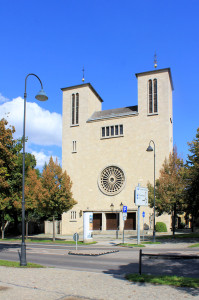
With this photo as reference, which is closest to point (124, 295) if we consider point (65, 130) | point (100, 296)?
point (100, 296)

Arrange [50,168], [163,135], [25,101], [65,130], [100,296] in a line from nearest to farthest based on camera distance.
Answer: [100,296], [25,101], [50,168], [163,135], [65,130]

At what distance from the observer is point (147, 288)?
809cm

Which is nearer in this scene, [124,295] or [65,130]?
[124,295]

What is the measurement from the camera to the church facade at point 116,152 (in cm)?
4269

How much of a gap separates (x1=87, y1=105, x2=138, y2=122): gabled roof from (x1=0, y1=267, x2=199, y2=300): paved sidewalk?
36733 mm

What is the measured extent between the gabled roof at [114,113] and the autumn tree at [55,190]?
18364mm

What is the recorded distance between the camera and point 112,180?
44594 millimetres

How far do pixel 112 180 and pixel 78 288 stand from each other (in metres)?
36.4

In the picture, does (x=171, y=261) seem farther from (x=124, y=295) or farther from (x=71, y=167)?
(x=71, y=167)

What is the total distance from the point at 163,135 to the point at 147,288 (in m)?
35.4

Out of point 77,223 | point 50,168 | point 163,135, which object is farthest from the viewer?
point 77,223

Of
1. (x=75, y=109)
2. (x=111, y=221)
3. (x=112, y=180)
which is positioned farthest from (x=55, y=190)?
(x=75, y=109)

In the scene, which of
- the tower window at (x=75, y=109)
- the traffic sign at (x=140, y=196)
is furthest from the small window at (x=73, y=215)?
the traffic sign at (x=140, y=196)

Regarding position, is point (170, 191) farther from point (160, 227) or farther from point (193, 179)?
point (160, 227)
